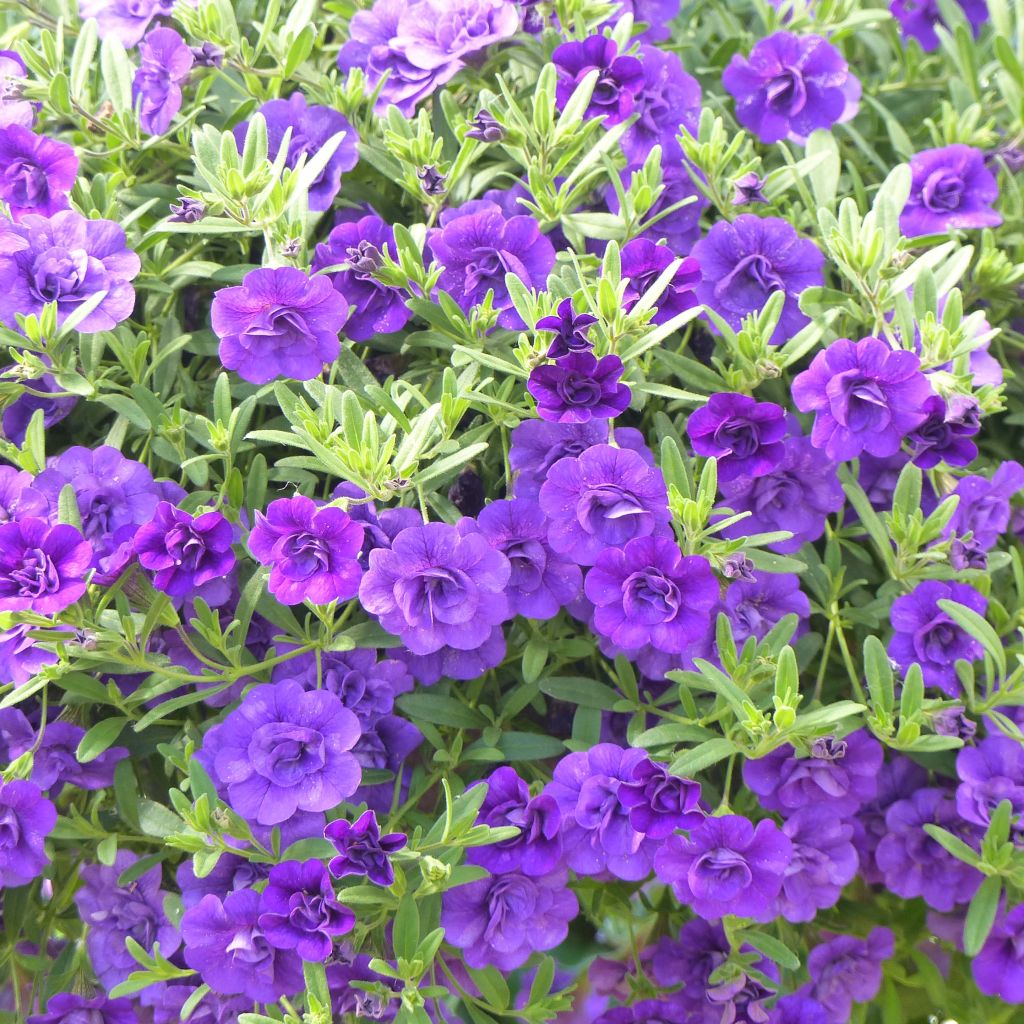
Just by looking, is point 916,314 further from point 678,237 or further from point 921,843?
point 921,843

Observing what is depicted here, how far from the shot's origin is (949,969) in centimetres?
128

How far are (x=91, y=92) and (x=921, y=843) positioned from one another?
1107 millimetres

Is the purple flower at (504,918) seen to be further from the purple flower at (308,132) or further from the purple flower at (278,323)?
the purple flower at (308,132)

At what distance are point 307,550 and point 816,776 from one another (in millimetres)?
471

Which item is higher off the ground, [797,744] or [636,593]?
[636,593]

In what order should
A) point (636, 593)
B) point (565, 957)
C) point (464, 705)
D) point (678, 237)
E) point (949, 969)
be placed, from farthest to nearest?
point (565, 957)
point (949, 969)
point (678, 237)
point (464, 705)
point (636, 593)

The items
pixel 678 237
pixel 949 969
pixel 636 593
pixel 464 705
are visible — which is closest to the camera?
pixel 636 593

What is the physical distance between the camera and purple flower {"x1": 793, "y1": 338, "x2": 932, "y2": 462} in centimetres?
94

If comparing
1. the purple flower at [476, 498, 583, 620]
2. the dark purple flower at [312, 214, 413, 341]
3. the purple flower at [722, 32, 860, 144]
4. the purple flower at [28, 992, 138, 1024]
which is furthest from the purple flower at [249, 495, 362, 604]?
the purple flower at [722, 32, 860, 144]

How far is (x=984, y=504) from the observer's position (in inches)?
42.0

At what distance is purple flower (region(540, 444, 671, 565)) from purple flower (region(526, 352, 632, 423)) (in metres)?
0.03

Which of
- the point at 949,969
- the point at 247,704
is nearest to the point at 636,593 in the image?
the point at 247,704

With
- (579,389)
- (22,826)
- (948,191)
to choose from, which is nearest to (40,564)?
(22,826)

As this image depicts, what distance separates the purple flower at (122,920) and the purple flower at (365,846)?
0.25 metres
